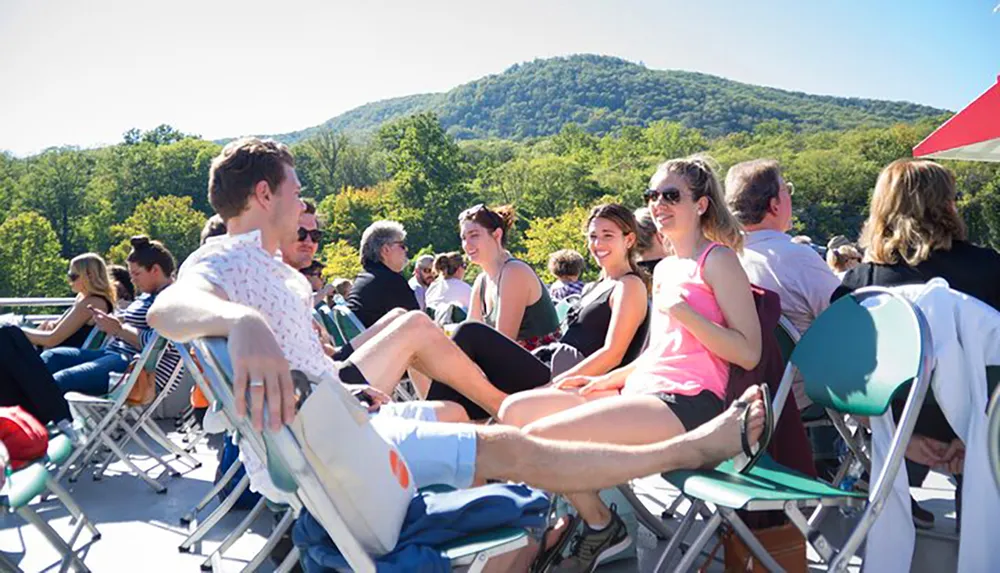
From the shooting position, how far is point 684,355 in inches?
109

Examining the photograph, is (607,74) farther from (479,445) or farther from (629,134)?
(479,445)

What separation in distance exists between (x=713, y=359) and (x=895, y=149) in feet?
261

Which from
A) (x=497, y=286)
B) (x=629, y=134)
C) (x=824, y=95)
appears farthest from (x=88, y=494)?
(x=824, y=95)

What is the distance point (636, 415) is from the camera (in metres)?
2.56

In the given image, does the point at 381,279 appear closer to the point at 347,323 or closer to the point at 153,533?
the point at 347,323

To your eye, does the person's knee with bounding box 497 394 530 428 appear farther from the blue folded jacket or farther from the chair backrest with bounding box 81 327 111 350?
the chair backrest with bounding box 81 327 111 350

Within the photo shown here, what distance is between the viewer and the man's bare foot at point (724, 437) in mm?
2275

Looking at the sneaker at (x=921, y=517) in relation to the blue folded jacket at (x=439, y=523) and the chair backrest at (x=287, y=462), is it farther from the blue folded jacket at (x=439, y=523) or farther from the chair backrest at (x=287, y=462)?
the chair backrest at (x=287, y=462)

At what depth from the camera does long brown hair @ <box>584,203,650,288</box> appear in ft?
13.1

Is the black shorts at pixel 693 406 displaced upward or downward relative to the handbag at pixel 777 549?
upward

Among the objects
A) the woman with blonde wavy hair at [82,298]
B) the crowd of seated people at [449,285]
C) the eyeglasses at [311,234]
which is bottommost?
the crowd of seated people at [449,285]

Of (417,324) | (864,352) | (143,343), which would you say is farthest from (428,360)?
(143,343)

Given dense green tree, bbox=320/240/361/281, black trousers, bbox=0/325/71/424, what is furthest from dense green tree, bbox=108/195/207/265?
black trousers, bbox=0/325/71/424

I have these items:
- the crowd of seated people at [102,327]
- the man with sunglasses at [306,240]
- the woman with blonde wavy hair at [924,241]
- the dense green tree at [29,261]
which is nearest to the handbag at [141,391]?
the crowd of seated people at [102,327]
